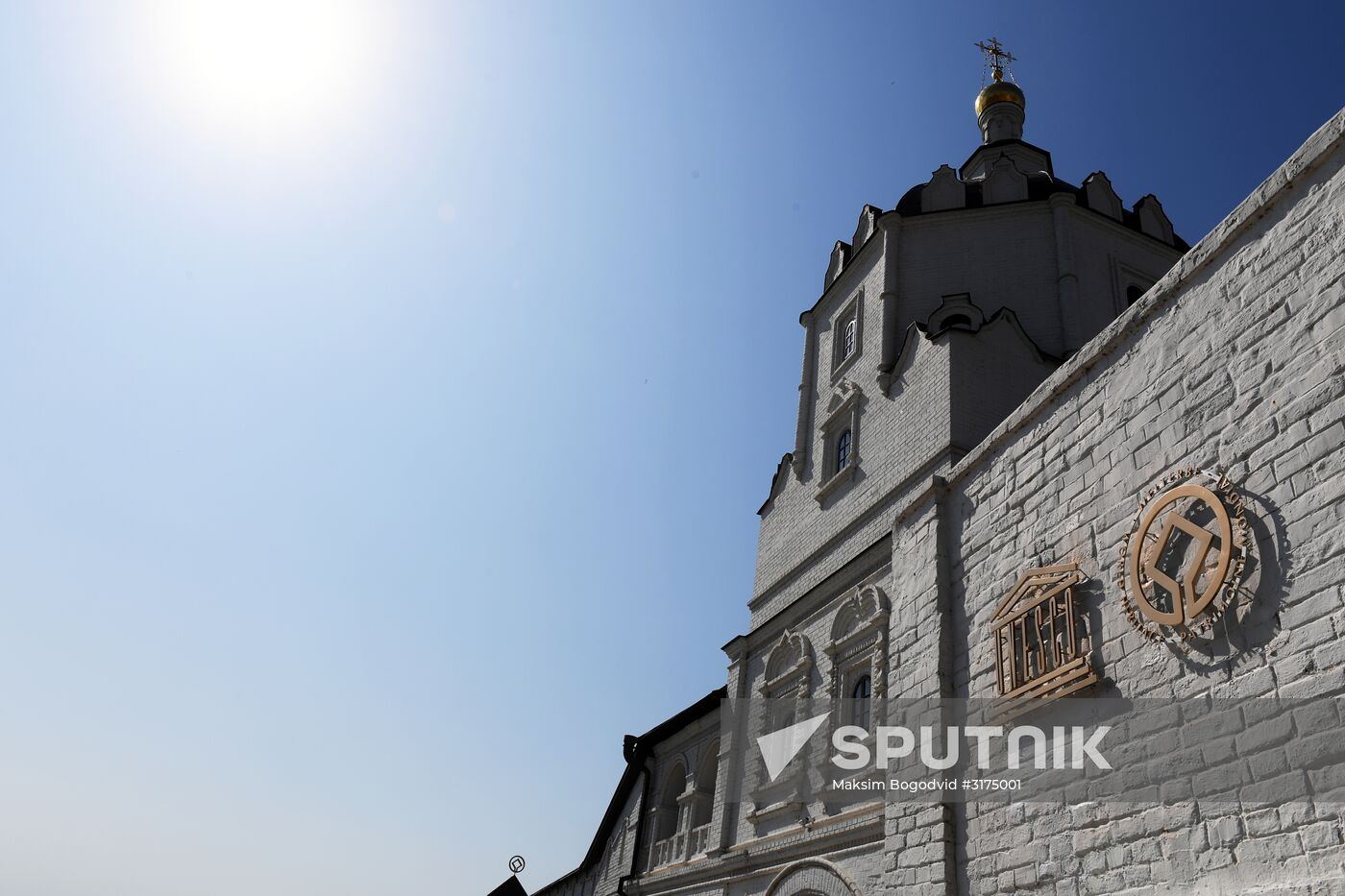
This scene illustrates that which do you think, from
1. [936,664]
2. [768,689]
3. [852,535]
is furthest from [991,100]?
[936,664]

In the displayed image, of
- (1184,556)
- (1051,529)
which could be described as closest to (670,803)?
(1051,529)

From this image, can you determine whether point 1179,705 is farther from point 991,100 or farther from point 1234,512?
point 991,100

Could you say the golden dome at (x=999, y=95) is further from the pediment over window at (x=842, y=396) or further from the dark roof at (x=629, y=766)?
the dark roof at (x=629, y=766)

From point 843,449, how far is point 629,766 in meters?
7.53

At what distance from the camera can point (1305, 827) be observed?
4875 millimetres

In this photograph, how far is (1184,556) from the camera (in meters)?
6.01

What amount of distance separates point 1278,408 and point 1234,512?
67 cm

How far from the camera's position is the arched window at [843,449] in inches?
549

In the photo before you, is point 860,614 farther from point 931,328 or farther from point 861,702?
point 931,328

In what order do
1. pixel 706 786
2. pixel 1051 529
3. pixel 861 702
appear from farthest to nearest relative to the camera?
pixel 706 786
pixel 861 702
pixel 1051 529

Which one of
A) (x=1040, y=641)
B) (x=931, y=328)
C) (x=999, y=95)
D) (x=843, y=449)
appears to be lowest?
(x=1040, y=641)

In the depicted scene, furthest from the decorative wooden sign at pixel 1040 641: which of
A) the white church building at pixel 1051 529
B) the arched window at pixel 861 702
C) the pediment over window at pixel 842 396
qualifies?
the pediment over window at pixel 842 396

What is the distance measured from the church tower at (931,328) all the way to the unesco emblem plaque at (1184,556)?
15.2 ft

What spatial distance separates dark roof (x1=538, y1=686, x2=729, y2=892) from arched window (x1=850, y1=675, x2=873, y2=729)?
4856mm
